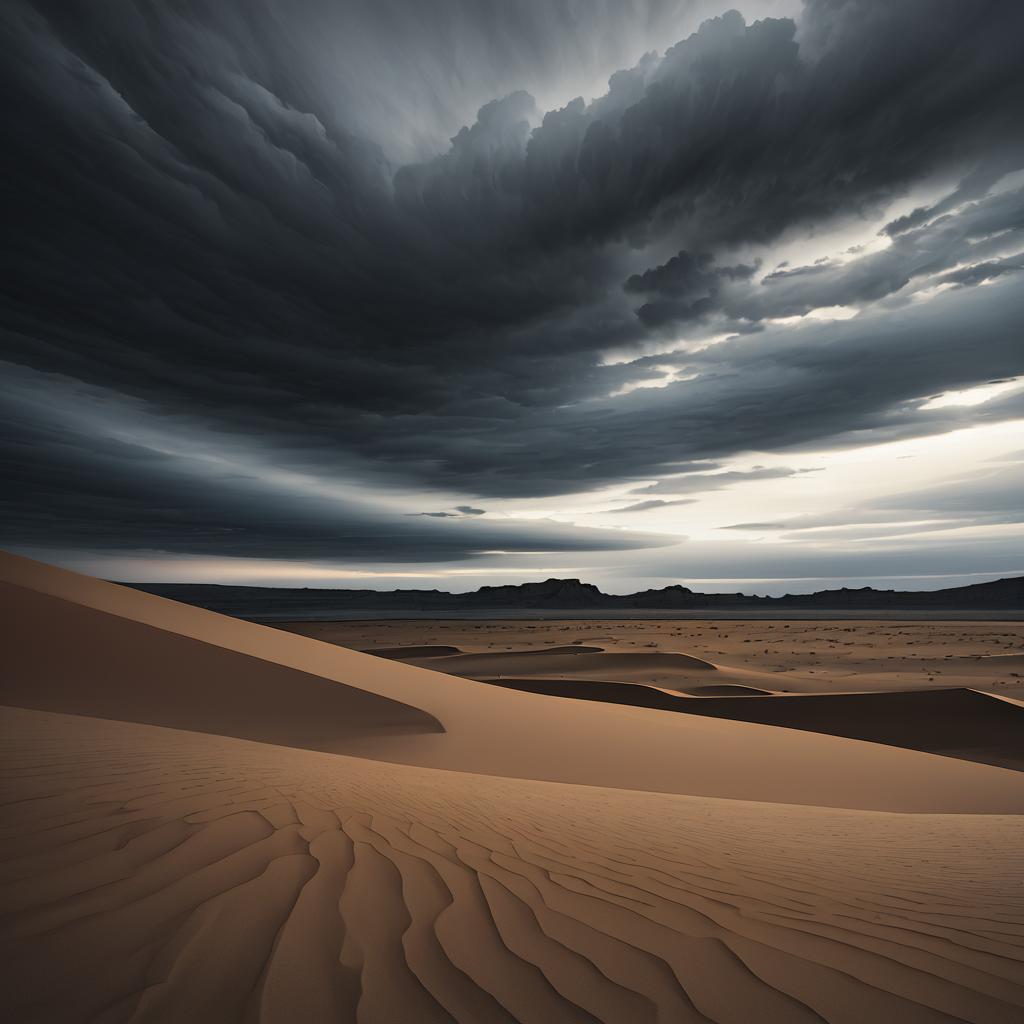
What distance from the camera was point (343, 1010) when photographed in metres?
1.74

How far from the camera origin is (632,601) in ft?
557

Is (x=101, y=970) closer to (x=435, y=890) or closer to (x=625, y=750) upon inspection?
(x=435, y=890)

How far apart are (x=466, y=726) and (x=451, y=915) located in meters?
8.65

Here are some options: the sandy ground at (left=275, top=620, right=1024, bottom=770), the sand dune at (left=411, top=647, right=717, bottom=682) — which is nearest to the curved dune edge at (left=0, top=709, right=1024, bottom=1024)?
the sandy ground at (left=275, top=620, right=1024, bottom=770)

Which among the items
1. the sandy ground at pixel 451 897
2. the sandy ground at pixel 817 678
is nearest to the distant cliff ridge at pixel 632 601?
the sandy ground at pixel 817 678

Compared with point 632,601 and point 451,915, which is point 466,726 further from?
point 632,601

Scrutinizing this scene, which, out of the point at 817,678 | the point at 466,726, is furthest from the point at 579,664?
the point at 466,726

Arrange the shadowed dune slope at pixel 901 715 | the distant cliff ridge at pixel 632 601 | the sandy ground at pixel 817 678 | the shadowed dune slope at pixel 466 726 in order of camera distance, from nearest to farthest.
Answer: the shadowed dune slope at pixel 466 726 → the shadowed dune slope at pixel 901 715 → the sandy ground at pixel 817 678 → the distant cliff ridge at pixel 632 601

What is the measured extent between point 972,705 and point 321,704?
48.1 feet

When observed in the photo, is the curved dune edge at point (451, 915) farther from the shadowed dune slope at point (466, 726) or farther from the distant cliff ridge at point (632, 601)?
the distant cliff ridge at point (632, 601)

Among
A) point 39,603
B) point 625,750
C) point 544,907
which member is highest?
point 39,603

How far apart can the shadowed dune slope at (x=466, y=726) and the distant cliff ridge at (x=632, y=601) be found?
3792 inches

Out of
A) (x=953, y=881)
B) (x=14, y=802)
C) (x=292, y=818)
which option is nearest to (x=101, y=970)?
(x=292, y=818)

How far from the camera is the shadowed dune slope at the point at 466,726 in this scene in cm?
891
